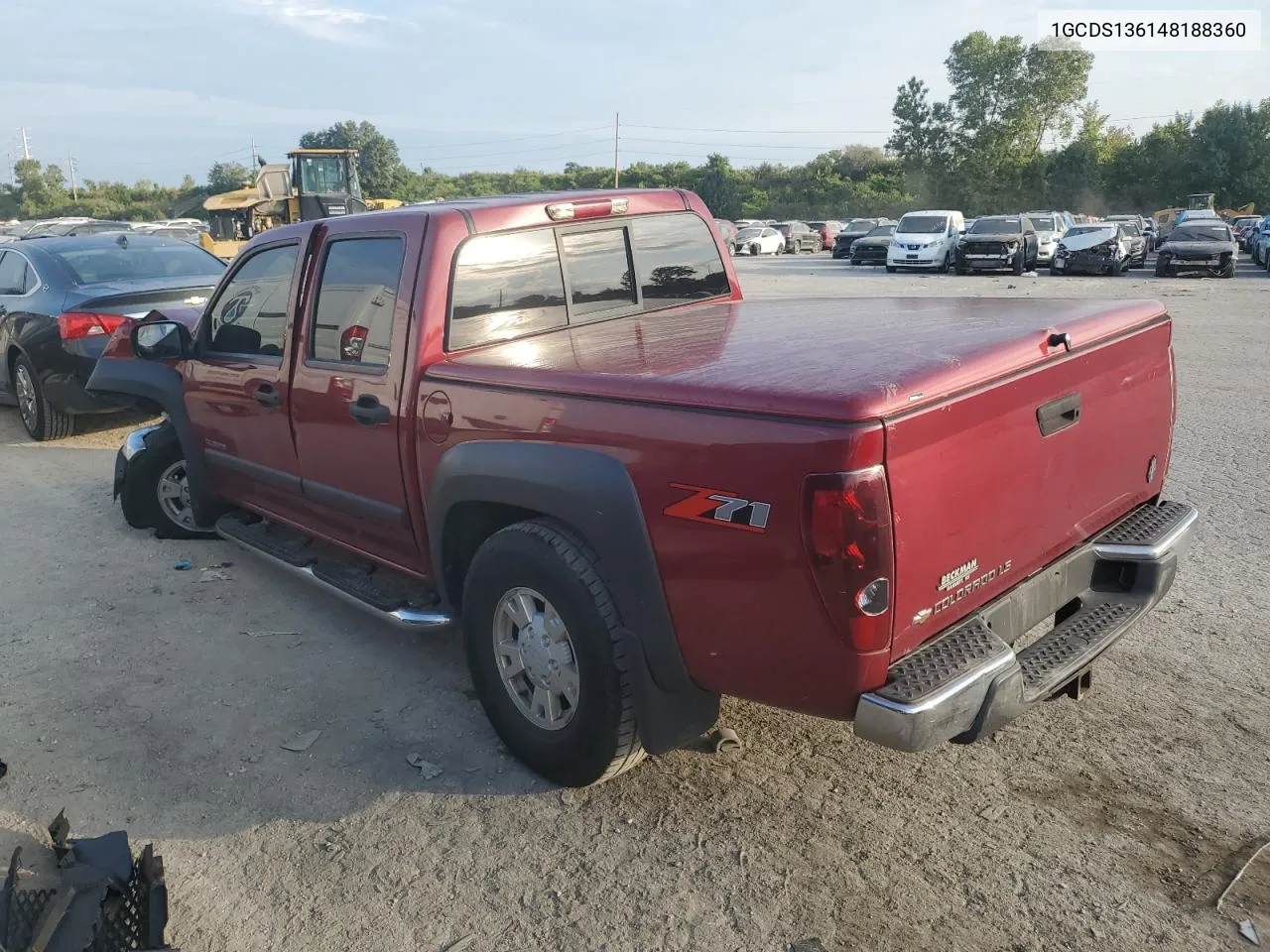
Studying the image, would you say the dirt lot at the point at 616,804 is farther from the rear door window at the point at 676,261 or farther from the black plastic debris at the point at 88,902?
the rear door window at the point at 676,261

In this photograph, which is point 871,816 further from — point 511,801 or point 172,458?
point 172,458

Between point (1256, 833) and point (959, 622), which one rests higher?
point (959, 622)

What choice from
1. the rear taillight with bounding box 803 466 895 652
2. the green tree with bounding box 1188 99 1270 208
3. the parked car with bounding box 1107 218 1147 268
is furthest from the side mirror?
the green tree with bounding box 1188 99 1270 208

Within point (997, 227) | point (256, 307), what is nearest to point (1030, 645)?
point (256, 307)

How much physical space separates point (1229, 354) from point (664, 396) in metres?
11.5

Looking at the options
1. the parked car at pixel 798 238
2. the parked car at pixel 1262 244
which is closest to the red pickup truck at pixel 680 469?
the parked car at pixel 1262 244

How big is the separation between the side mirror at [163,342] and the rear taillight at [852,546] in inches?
156

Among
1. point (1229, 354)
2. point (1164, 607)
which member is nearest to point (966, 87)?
point (1229, 354)

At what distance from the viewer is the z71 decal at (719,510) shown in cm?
247

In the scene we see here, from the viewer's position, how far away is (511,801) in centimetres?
330

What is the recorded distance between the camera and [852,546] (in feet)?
7.70

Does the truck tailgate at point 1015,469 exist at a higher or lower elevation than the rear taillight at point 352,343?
lower

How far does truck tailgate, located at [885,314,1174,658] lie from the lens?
2461 mm

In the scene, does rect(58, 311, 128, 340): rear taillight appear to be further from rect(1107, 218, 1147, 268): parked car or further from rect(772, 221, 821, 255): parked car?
rect(772, 221, 821, 255): parked car
